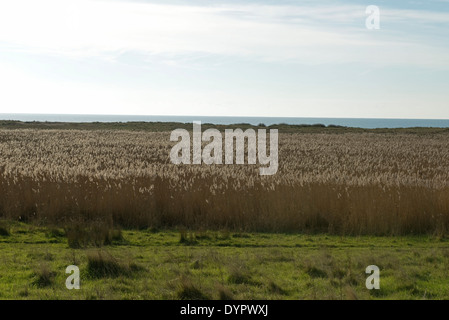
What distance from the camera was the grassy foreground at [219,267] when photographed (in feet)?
28.8

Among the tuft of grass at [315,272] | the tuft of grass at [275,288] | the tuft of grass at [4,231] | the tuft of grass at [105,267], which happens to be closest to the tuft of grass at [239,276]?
the tuft of grass at [275,288]

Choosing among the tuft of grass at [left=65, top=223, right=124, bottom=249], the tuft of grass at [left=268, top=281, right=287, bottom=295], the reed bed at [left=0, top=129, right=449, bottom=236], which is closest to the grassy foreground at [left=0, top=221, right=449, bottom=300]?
the tuft of grass at [left=268, top=281, right=287, bottom=295]

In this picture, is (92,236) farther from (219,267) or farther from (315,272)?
(315,272)

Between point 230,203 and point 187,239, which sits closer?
point 187,239

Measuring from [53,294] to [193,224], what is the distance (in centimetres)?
726

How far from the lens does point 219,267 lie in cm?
1027

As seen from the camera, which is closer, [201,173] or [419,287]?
[419,287]

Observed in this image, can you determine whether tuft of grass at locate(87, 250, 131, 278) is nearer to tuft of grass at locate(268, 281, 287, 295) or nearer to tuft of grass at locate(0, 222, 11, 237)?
tuft of grass at locate(268, 281, 287, 295)

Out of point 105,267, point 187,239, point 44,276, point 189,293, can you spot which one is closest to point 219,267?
point 189,293

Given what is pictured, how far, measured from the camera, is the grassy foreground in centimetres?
879

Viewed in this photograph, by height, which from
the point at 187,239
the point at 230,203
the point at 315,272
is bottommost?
the point at 187,239
